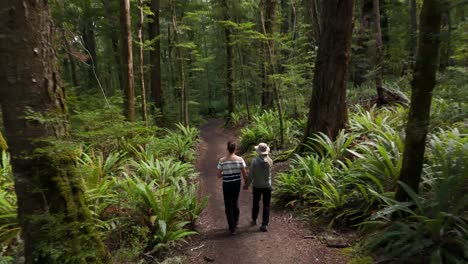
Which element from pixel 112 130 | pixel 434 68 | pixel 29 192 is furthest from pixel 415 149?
pixel 112 130

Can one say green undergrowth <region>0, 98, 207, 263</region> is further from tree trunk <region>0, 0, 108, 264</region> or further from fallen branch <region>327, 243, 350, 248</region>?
fallen branch <region>327, 243, 350, 248</region>

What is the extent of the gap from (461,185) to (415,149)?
74cm

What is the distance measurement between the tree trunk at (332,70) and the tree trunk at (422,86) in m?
3.69

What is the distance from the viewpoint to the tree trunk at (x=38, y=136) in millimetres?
2715

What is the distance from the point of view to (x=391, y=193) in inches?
167

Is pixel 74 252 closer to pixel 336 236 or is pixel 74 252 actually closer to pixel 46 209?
pixel 46 209

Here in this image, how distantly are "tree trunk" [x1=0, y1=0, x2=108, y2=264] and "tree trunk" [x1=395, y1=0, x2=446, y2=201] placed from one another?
13.2 feet

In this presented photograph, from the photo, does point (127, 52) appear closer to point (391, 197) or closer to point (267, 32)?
point (267, 32)

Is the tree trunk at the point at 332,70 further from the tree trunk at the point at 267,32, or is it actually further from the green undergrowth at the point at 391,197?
the tree trunk at the point at 267,32

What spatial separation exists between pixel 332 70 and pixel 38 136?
641cm

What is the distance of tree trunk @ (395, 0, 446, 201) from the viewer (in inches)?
122

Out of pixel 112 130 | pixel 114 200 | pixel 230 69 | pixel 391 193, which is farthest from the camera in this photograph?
pixel 230 69

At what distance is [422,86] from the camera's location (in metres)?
3.28

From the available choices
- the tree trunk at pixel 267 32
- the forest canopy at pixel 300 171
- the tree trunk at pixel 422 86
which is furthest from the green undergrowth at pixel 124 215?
the tree trunk at pixel 267 32
